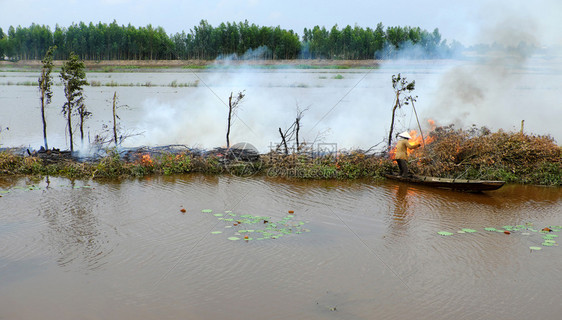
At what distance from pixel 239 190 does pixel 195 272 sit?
5.36m

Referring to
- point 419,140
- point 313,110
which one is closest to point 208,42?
point 313,110

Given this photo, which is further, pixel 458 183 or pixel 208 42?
pixel 208 42

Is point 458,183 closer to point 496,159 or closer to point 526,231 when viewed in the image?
point 496,159

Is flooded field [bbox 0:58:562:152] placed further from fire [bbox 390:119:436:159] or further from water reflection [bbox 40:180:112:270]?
water reflection [bbox 40:180:112:270]

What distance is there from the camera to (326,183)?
13789 mm

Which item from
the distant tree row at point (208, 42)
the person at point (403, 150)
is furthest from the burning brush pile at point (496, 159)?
the distant tree row at point (208, 42)

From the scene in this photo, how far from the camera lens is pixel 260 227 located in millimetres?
9430

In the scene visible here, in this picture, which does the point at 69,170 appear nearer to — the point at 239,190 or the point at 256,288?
the point at 239,190

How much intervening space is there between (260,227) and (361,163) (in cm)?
593

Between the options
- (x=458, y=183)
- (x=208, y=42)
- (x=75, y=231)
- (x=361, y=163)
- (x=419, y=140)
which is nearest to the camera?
(x=75, y=231)

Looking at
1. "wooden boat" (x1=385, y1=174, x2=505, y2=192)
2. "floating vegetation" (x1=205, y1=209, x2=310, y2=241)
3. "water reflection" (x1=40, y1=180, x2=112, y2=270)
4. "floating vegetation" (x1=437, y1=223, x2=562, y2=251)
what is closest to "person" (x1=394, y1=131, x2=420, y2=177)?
"wooden boat" (x1=385, y1=174, x2=505, y2=192)

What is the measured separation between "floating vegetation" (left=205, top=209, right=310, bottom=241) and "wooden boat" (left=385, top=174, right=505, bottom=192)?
14.8ft

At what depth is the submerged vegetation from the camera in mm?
13641

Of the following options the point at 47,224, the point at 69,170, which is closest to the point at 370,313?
the point at 47,224
